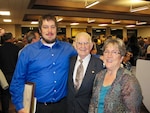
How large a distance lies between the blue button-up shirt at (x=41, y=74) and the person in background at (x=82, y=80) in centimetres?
11

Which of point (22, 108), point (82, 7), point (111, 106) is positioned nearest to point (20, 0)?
point (82, 7)

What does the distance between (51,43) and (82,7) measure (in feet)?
21.6

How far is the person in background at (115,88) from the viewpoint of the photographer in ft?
5.19

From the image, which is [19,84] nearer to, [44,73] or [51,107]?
[44,73]

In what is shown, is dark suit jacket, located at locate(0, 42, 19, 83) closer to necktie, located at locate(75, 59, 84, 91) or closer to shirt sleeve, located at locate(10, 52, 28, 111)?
shirt sleeve, located at locate(10, 52, 28, 111)

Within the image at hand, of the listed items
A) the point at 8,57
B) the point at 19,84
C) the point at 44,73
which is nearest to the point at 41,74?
the point at 44,73

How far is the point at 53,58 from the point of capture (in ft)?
6.69

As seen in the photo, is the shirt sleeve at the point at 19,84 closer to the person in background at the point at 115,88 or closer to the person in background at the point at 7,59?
the person in background at the point at 115,88

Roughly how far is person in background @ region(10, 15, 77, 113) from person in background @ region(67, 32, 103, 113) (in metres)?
0.11

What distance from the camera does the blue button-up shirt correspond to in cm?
201

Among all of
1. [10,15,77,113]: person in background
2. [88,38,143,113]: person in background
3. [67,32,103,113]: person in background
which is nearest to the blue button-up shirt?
[10,15,77,113]: person in background

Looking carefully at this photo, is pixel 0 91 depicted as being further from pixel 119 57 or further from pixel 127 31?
pixel 127 31

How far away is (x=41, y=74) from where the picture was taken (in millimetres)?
2014

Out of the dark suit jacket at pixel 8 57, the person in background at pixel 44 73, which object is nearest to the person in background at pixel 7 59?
the dark suit jacket at pixel 8 57
